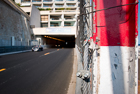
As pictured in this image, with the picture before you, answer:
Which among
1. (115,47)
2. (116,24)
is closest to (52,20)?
(116,24)

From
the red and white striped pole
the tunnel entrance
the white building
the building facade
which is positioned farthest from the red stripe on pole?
the tunnel entrance

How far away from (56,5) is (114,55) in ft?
189

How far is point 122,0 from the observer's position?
196 cm

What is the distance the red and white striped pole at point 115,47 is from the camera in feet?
6.28

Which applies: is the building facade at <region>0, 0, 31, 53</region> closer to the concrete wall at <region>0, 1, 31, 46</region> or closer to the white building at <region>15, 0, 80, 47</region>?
the concrete wall at <region>0, 1, 31, 46</region>

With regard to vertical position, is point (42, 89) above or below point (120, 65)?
below

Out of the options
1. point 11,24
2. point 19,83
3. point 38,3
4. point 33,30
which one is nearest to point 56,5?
point 38,3

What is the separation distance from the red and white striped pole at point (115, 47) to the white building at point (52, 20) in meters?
30.1

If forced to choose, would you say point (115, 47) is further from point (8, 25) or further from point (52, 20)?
point (52, 20)

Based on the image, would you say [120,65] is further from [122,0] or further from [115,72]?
[122,0]

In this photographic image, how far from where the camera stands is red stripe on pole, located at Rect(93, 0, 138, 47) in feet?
6.33

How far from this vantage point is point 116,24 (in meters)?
1.98

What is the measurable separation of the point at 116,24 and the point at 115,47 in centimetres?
49

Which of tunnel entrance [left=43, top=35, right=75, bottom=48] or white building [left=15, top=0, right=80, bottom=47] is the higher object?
white building [left=15, top=0, right=80, bottom=47]
